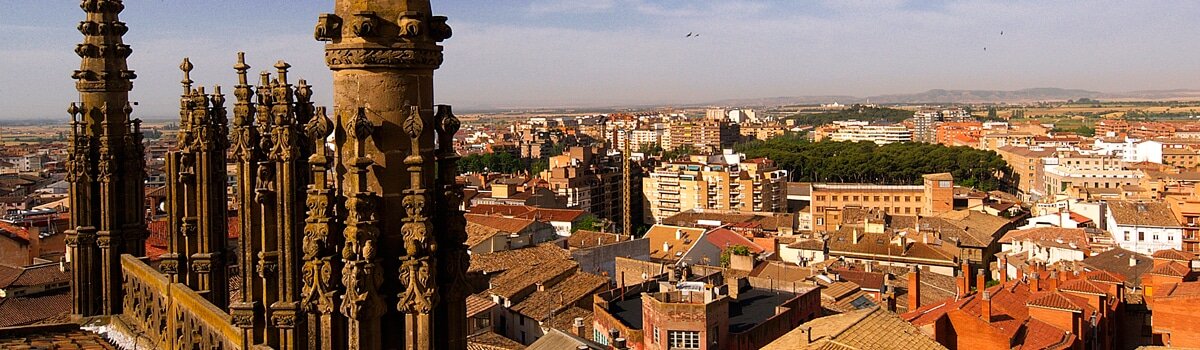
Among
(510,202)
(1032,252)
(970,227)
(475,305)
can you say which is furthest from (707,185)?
(475,305)

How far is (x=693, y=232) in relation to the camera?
58.7 m

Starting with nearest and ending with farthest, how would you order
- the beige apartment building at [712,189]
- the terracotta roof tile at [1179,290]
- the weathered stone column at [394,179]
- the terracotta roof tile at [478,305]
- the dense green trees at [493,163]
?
the weathered stone column at [394,179] → the terracotta roof tile at [478,305] → the terracotta roof tile at [1179,290] → the beige apartment building at [712,189] → the dense green trees at [493,163]

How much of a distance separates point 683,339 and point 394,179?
836 inches

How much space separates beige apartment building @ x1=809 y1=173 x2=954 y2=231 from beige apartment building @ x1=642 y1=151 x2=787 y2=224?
520 centimetres

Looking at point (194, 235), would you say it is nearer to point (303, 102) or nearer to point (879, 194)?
point (303, 102)

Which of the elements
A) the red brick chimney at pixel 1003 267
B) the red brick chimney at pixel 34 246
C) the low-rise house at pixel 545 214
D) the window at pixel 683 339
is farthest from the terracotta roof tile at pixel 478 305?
the low-rise house at pixel 545 214

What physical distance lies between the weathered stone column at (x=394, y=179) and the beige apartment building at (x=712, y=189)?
86.5m

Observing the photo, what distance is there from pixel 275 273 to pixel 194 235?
219 centimetres

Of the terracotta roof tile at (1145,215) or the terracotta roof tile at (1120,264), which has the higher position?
the terracotta roof tile at (1145,215)

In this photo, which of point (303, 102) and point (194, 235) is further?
point (194, 235)

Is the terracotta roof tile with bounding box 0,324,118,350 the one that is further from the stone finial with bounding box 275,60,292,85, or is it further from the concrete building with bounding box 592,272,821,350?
the concrete building with bounding box 592,272,821,350

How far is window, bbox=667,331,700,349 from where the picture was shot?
87.5ft

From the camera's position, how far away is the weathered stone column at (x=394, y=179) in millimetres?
5977

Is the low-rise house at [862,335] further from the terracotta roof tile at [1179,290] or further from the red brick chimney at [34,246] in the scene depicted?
the red brick chimney at [34,246]
